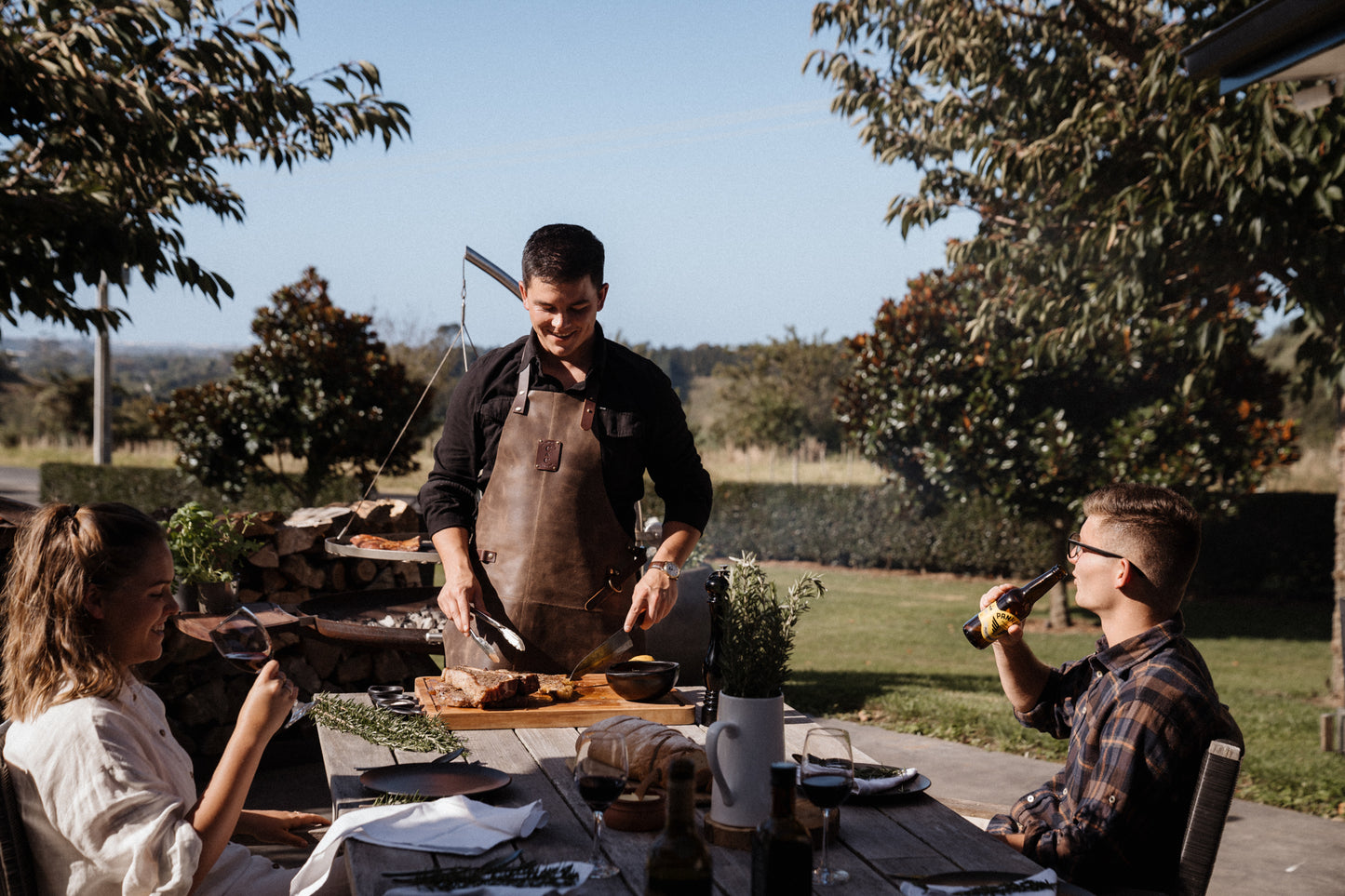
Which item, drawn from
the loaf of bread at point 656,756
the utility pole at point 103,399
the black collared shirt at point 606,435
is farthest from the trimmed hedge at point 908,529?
the loaf of bread at point 656,756

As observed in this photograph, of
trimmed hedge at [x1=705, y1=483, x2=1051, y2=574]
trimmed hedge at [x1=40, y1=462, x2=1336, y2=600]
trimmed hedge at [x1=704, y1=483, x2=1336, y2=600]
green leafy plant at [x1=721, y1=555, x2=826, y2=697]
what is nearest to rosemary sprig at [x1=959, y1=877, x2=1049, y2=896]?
green leafy plant at [x1=721, y1=555, x2=826, y2=697]

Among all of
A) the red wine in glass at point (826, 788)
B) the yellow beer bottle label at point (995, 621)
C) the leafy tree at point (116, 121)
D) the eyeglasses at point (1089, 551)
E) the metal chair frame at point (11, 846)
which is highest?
the leafy tree at point (116, 121)

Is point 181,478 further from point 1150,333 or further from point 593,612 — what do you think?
point 593,612

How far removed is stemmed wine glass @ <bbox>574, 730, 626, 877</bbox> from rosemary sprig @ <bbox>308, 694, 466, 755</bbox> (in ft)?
2.34

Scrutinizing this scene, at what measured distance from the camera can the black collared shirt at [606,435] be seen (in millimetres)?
3010

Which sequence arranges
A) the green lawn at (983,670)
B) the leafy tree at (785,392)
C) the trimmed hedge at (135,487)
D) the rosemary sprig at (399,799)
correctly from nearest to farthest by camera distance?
the rosemary sprig at (399,799), the green lawn at (983,670), the trimmed hedge at (135,487), the leafy tree at (785,392)

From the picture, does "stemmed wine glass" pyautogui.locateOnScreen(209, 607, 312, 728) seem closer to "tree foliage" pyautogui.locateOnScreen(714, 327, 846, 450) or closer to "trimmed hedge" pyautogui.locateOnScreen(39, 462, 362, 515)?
"trimmed hedge" pyautogui.locateOnScreen(39, 462, 362, 515)

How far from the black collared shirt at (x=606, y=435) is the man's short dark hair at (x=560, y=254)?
0.29m

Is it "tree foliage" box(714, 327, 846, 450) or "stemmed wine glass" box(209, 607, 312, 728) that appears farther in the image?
"tree foliage" box(714, 327, 846, 450)

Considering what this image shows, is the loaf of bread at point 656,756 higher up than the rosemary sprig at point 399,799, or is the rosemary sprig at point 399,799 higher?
the loaf of bread at point 656,756

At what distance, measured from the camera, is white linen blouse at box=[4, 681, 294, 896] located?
1731mm

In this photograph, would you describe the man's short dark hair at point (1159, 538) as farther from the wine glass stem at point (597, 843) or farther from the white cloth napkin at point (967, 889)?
the wine glass stem at point (597, 843)

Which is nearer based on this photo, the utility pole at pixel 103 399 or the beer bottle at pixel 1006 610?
the beer bottle at pixel 1006 610

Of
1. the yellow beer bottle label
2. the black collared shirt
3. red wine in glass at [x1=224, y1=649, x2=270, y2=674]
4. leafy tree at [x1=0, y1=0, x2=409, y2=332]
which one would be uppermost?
leafy tree at [x1=0, y1=0, x2=409, y2=332]
